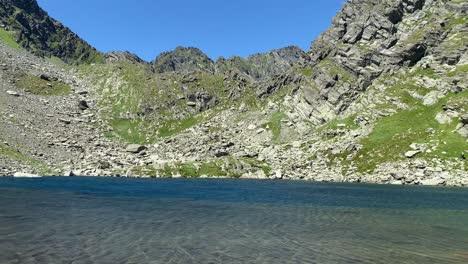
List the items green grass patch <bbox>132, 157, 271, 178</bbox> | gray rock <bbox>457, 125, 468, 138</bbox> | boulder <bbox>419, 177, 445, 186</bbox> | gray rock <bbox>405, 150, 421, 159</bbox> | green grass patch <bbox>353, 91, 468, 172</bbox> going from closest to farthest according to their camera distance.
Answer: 1. boulder <bbox>419, 177, 445, 186</bbox>
2. gray rock <bbox>405, 150, 421, 159</bbox>
3. green grass patch <bbox>353, 91, 468, 172</bbox>
4. gray rock <bbox>457, 125, 468, 138</bbox>
5. green grass patch <bbox>132, 157, 271, 178</bbox>

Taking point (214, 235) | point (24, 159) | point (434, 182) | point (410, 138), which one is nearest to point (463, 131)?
point (410, 138)

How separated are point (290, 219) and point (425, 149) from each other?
13131cm

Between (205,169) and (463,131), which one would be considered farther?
(205,169)

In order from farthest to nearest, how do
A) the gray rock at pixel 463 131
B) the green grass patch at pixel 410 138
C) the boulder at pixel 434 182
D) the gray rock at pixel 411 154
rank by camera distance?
the gray rock at pixel 463 131 → the green grass patch at pixel 410 138 → the gray rock at pixel 411 154 → the boulder at pixel 434 182

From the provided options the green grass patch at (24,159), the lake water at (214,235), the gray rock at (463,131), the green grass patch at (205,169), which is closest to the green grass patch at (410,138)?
the gray rock at (463,131)

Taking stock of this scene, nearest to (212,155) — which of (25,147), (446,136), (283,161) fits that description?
(283,161)

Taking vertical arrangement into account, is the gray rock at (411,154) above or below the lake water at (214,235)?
above

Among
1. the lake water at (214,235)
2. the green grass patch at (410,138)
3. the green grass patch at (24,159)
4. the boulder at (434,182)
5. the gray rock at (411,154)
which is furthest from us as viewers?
the green grass patch at (410,138)

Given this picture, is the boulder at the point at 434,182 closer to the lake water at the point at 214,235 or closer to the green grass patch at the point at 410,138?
the green grass patch at the point at 410,138

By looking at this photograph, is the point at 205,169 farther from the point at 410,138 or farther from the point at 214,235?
the point at 214,235

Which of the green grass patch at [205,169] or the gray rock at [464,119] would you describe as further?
the gray rock at [464,119]

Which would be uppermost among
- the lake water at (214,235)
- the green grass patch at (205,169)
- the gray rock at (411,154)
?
the gray rock at (411,154)

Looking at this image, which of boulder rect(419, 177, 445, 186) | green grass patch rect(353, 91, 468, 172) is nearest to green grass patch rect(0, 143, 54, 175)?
green grass patch rect(353, 91, 468, 172)

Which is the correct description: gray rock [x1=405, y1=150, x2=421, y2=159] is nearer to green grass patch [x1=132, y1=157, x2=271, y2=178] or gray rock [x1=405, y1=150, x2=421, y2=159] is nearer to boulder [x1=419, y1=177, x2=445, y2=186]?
boulder [x1=419, y1=177, x2=445, y2=186]
